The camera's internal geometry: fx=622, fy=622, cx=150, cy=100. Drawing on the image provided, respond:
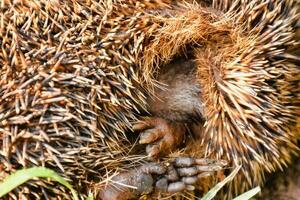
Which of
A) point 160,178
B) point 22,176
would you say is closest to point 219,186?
point 160,178

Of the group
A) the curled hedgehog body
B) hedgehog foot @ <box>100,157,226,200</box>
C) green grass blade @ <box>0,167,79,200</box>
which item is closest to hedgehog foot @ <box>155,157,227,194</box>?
hedgehog foot @ <box>100,157,226,200</box>

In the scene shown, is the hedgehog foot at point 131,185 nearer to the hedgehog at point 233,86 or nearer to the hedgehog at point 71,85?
the hedgehog at point 71,85

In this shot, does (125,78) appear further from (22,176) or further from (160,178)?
(22,176)

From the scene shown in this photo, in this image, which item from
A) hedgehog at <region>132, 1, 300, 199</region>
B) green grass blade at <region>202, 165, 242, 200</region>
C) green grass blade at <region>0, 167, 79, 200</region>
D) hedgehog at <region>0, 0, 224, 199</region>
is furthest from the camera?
green grass blade at <region>202, 165, 242, 200</region>

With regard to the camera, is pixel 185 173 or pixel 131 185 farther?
pixel 185 173

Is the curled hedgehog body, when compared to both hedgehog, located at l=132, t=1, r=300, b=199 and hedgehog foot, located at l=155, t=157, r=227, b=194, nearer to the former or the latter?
hedgehog, located at l=132, t=1, r=300, b=199
